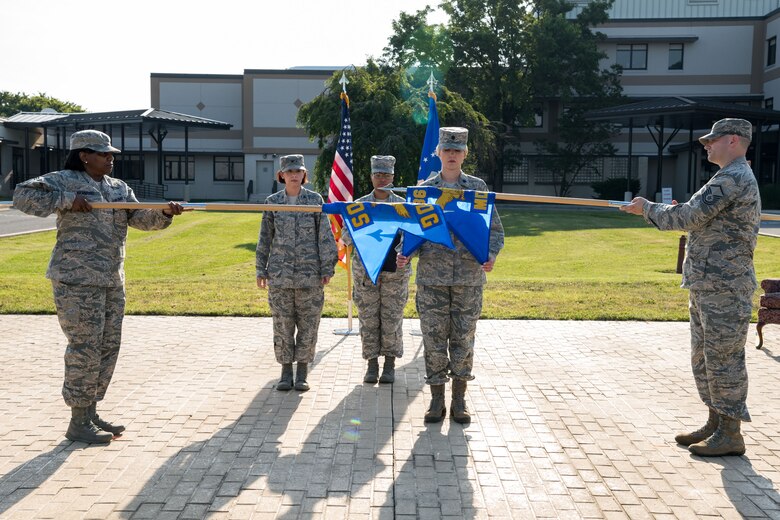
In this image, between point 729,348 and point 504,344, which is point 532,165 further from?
point 729,348

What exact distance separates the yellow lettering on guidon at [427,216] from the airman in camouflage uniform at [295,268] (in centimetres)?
140

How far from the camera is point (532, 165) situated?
47.2 meters

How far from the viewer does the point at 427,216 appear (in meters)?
5.89

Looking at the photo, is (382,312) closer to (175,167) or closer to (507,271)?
(507,271)

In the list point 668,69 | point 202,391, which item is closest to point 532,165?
point 668,69

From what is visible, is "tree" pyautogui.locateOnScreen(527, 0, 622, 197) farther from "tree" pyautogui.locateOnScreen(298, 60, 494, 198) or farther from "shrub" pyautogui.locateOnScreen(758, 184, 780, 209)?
"tree" pyautogui.locateOnScreen(298, 60, 494, 198)

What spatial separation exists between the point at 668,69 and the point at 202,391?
45.6 m

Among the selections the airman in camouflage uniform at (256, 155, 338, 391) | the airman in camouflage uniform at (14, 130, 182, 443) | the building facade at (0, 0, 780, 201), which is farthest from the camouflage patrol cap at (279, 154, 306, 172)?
the building facade at (0, 0, 780, 201)

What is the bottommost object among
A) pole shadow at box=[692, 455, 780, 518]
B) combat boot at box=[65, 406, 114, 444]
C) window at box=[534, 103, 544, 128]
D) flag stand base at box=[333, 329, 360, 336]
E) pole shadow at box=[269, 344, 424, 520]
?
flag stand base at box=[333, 329, 360, 336]

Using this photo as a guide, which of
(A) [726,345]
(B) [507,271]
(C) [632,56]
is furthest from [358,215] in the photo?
(C) [632,56]

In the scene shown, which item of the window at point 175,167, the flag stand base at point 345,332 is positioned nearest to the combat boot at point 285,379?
the flag stand base at point 345,332

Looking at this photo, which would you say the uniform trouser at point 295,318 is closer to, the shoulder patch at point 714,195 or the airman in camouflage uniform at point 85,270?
the airman in camouflage uniform at point 85,270

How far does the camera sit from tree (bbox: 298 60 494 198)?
86.5 feet

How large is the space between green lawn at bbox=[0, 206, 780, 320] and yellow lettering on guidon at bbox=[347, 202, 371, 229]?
5.59m
